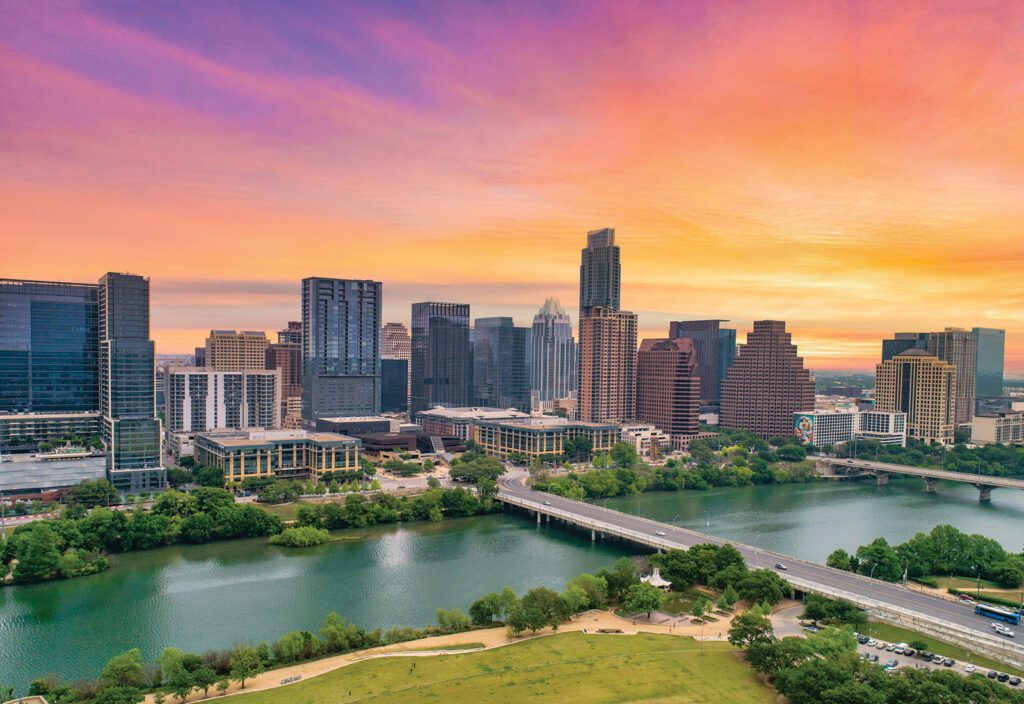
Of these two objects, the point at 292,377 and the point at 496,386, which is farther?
the point at 496,386

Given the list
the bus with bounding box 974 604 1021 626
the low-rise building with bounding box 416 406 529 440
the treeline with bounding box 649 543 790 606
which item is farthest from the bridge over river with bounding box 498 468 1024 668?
the low-rise building with bounding box 416 406 529 440

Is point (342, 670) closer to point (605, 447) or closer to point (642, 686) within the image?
point (642, 686)

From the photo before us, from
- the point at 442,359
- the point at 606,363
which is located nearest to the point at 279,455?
the point at 606,363

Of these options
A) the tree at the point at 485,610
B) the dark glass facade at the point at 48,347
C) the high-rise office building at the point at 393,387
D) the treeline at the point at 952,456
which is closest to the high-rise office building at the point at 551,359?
the high-rise office building at the point at 393,387

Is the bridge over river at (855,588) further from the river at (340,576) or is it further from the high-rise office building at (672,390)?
the high-rise office building at (672,390)

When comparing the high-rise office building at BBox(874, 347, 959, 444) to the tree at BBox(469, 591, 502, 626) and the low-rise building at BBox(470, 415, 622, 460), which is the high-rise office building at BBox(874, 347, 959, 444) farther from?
the tree at BBox(469, 591, 502, 626)

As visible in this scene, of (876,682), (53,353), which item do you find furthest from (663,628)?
(53,353)
